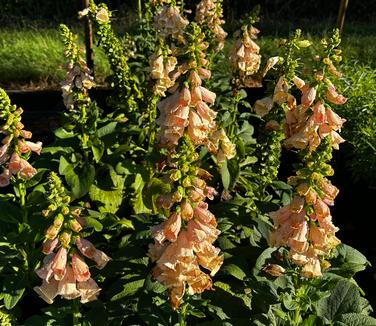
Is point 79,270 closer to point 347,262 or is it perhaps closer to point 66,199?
point 66,199

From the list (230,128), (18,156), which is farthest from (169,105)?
(230,128)

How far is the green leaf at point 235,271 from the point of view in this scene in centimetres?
290

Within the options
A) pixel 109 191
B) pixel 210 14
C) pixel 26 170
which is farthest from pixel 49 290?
pixel 210 14

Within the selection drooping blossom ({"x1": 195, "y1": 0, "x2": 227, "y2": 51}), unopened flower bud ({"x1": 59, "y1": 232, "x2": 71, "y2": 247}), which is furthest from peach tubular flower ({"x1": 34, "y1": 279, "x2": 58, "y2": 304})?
drooping blossom ({"x1": 195, "y1": 0, "x2": 227, "y2": 51})

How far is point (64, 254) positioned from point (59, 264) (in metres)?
0.04

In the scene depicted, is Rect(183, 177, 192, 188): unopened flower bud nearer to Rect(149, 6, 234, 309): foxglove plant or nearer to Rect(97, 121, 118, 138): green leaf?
Rect(149, 6, 234, 309): foxglove plant

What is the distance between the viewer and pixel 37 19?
1168 centimetres

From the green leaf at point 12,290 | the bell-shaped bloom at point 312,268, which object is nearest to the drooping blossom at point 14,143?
the green leaf at point 12,290

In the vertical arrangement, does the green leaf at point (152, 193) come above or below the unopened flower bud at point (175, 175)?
below

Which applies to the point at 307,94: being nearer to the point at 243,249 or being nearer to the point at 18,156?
the point at 243,249

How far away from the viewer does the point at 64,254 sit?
7.27 feet

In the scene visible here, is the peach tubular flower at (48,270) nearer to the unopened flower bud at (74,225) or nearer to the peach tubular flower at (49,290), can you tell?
the peach tubular flower at (49,290)

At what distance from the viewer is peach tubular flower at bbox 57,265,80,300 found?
225 centimetres

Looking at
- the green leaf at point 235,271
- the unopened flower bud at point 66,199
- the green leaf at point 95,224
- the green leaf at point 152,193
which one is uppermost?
the unopened flower bud at point 66,199
